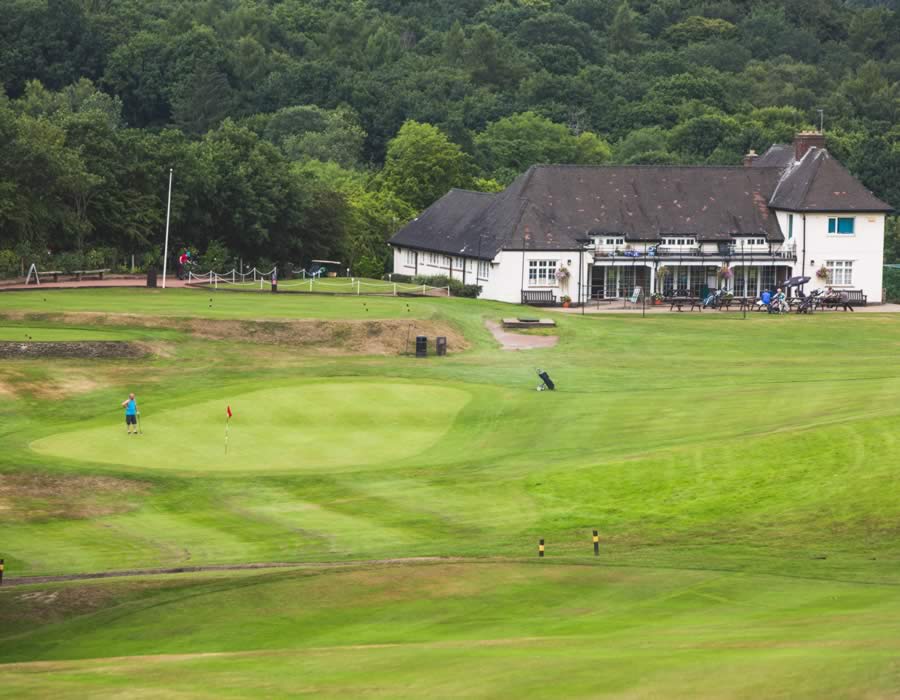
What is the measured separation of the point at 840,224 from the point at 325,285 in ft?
102

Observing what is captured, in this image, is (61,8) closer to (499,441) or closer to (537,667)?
(499,441)

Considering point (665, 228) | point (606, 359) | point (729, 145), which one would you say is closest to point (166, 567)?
point (606, 359)

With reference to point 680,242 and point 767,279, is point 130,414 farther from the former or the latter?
point 767,279

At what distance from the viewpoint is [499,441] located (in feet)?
172

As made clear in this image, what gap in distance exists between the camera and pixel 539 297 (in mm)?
100125

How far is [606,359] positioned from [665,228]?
106ft

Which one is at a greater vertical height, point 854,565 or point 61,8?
point 61,8

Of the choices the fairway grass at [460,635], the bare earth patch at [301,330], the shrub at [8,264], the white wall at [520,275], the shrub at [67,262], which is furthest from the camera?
the white wall at [520,275]

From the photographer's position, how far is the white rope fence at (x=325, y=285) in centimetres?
9181

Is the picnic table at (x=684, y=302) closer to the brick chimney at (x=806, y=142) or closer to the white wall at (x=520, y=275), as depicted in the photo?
the white wall at (x=520, y=275)

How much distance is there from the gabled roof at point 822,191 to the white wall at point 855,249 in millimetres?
615

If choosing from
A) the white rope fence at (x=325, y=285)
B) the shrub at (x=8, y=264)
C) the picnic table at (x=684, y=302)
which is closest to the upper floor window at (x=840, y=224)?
the picnic table at (x=684, y=302)

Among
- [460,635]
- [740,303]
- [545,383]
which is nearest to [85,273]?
[545,383]

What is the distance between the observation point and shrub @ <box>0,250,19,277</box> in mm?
85500
